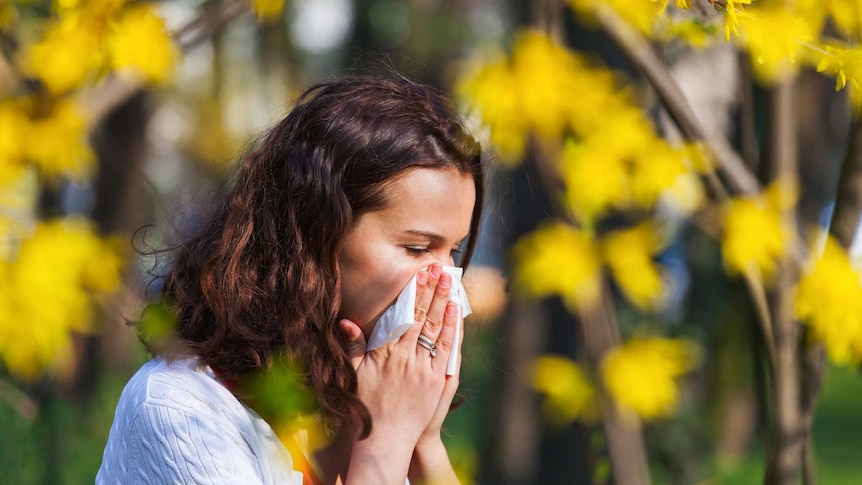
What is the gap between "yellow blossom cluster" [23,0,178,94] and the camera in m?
2.50

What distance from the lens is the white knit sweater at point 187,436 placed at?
1543mm

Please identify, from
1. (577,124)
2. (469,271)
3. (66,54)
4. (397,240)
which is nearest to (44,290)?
(66,54)

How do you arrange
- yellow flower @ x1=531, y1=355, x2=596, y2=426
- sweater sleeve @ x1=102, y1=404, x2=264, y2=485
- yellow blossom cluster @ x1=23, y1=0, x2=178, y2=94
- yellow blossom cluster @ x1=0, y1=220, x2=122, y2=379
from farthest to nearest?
yellow flower @ x1=531, y1=355, x2=596, y2=426 < yellow blossom cluster @ x1=0, y1=220, x2=122, y2=379 < yellow blossom cluster @ x1=23, y1=0, x2=178, y2=94 < sweater sleeve @ x1=102, y1=404, x2=264, y2=485

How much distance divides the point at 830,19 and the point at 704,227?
64 cm

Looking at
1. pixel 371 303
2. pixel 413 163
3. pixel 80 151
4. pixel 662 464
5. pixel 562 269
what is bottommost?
pixel 662 464

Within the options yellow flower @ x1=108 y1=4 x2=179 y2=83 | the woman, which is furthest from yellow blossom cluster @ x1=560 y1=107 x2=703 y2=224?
yellow flower @ x1=108 y1=4 x2=179 y2=83

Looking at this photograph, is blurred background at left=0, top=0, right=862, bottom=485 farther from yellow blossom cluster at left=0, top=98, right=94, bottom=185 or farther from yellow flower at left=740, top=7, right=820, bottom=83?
yellow flower at left=740, top=7, right=820, bottom=83

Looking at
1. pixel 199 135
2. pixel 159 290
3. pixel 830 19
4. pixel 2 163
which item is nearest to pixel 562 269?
pixel 830 19

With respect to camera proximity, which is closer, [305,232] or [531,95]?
[305,232]

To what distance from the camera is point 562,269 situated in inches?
108

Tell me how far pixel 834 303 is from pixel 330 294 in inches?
50.6

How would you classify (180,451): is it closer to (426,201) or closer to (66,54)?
(426,201)

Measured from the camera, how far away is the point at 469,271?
2.57m

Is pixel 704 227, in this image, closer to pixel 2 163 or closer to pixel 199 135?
pixel 2 163
